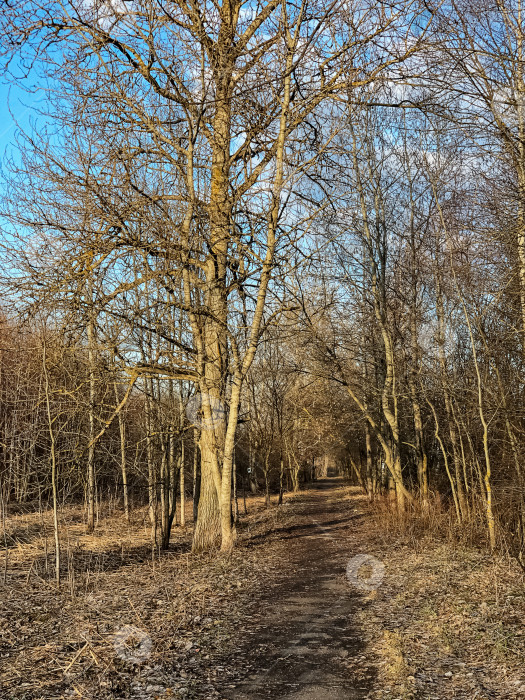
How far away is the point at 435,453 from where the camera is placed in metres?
19.9

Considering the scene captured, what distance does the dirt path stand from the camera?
4.25 m

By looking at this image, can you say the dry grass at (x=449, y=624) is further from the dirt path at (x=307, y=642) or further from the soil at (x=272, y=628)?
the dirt path at (x=307, y=642)

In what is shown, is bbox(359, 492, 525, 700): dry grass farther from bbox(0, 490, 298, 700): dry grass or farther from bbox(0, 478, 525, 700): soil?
bbox(0, 490, 298, 700): dry grass

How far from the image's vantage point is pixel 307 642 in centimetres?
534

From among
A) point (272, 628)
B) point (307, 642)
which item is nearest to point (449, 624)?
point (307, 642)

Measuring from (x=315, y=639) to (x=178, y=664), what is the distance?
4.68 ft

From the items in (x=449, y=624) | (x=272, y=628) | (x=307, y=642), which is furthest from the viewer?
(x=272, y=628)

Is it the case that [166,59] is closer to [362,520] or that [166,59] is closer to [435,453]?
[362,520]

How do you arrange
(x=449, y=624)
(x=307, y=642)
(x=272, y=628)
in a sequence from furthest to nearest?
(x=272, y=628), (x=449, y=624), (x=307, y=642)

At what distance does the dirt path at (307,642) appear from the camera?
13.9 feet

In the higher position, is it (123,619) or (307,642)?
(123,619)

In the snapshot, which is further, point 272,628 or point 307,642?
point 272,628

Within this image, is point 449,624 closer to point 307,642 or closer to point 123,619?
point 307,642

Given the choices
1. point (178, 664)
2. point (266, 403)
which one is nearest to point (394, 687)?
point (178, 664)
